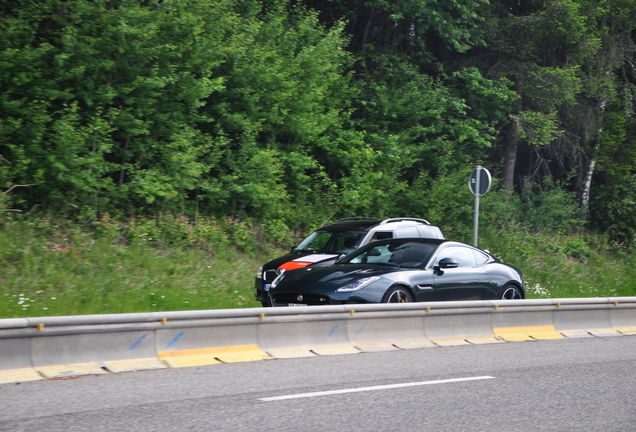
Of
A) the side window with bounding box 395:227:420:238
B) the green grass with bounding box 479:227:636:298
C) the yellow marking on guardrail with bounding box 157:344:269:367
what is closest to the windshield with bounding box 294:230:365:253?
the side window with bounding box 395:227:420:238

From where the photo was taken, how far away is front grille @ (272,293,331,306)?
Answer: 10.1m

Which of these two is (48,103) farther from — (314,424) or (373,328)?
(314,424)

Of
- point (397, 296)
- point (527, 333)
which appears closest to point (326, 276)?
point (397, 296)

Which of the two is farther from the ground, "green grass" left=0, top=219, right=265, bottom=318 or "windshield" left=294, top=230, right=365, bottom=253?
"windshield" left=294, top=230, right=365, bottom=253

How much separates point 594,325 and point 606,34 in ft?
64.9

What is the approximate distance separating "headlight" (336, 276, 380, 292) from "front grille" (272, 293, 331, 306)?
254 millimetres

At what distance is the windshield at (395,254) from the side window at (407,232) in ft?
6.76

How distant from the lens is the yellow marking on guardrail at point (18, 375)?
6559 mm

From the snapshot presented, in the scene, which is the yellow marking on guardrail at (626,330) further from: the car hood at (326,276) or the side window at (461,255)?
the car hood at (326,276)

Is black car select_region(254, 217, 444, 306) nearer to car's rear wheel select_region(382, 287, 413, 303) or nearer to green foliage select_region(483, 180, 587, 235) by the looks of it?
car's rear wheel select_region(382, 287, 413, 303)

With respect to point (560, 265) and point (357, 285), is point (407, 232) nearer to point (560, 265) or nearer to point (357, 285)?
point (357, 285)

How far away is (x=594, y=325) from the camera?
41.6 feet

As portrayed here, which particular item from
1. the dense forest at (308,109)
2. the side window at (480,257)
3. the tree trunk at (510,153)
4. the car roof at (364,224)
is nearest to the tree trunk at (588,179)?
the dense forest at (308,109)

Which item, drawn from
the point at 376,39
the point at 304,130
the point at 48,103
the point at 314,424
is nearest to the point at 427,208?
the point at 304,130
